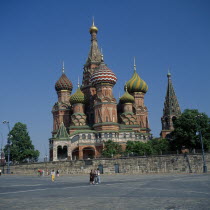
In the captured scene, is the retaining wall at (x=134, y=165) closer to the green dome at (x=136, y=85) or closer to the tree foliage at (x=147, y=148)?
the tree foliage at (x=147, y=148)

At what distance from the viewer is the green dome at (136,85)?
8450 cm

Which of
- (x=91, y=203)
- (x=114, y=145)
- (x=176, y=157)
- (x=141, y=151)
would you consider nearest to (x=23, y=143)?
(x=114, y=145)

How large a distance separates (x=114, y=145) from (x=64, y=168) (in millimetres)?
12079

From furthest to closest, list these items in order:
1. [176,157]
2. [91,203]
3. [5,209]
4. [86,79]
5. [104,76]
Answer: [86,79] < [104,76] < [176,157] < [91,203] < [5,209]

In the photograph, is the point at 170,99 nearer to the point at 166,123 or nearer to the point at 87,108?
the point at 166,123

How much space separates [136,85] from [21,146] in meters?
35.5

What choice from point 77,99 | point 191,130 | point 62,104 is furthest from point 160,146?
point 62,104

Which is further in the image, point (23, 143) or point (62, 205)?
point (23, 143)

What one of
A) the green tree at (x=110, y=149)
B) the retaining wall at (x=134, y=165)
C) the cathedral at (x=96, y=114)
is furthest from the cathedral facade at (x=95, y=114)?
the retaining wall at (x=134, y=165)

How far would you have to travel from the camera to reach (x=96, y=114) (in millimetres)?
72688

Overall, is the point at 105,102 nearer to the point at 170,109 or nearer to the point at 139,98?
the point at 139,98

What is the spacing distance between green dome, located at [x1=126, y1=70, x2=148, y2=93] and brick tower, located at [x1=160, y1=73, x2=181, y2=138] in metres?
7.78

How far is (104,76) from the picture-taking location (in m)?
73.8

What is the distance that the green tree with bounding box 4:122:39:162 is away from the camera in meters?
66.8
